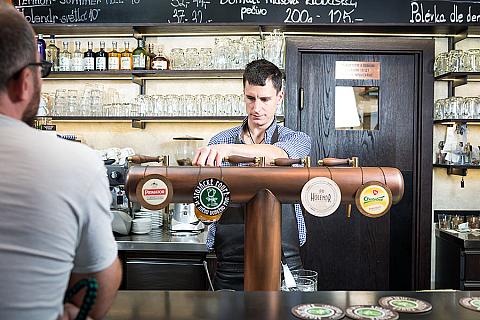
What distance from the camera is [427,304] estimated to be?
1229 mm

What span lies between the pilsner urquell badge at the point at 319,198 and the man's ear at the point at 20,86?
0.63 metres

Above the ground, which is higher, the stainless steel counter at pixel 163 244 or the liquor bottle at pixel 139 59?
the liquor bottle at pixel 139 59

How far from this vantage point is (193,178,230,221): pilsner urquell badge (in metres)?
1.29

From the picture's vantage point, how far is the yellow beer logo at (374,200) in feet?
4.25

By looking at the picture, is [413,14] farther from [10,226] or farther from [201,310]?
[10,226]

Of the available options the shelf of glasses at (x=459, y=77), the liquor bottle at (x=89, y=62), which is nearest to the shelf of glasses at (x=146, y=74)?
the liquor bottle at (x=89, y=62)

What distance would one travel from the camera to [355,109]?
4148 millimetres

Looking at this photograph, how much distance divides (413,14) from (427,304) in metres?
3.03

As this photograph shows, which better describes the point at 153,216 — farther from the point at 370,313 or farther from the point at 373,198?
the point at 370,313

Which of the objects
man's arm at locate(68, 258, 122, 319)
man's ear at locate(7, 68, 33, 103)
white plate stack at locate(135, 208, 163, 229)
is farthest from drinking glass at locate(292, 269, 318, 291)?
white plate stack at locate(135, 208, 163, 229)

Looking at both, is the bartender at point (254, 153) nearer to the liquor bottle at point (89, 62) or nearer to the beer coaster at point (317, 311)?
the beer coaster at point (317, 311)

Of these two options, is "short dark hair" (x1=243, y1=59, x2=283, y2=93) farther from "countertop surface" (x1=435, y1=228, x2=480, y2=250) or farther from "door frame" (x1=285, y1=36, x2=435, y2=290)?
"countertop surface" (x1=435, y1=228, x2=480, y2=250)

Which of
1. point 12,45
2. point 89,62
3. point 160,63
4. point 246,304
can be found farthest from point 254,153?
point 89,62

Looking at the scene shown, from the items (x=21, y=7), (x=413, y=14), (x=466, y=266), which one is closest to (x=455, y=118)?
(x=413, y=14)
